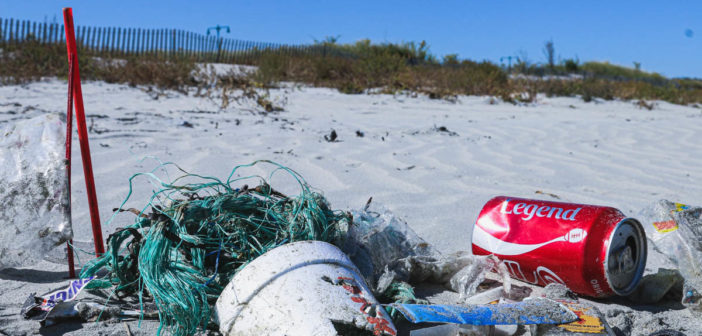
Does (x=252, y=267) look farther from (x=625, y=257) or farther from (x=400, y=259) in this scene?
(x=625, y=257)

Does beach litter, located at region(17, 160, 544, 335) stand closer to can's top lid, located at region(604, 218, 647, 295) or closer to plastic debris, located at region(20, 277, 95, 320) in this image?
plastic debris, located at region(20, 277, 95, 320)

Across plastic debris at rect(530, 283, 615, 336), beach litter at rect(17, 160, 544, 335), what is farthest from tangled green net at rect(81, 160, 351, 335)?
plastic debris at rect(530, 283, 615, 336)

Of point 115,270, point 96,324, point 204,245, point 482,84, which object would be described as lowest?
point 96,324

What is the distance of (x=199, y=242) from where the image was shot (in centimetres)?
146

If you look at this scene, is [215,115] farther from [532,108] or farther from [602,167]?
[532,108]

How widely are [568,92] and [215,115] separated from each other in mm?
7035

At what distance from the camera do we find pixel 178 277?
139cm

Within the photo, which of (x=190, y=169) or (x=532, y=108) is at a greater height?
(x=532, y=108)

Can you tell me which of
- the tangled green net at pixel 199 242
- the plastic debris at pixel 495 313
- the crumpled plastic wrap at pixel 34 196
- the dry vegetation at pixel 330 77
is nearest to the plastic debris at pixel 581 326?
the plastic debris at pixel 495 313

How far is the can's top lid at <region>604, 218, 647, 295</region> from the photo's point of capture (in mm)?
1625

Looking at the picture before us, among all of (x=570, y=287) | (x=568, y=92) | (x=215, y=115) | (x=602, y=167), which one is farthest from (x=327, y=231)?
(x=568, y=92)

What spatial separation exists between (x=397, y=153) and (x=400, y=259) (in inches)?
91.0

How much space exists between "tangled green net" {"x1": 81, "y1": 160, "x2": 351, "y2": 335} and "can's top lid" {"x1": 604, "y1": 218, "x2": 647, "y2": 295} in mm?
803

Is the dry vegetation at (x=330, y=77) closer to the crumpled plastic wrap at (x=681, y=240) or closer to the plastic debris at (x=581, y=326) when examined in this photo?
the crumpled plastic wrap at (x=681, y=240)
